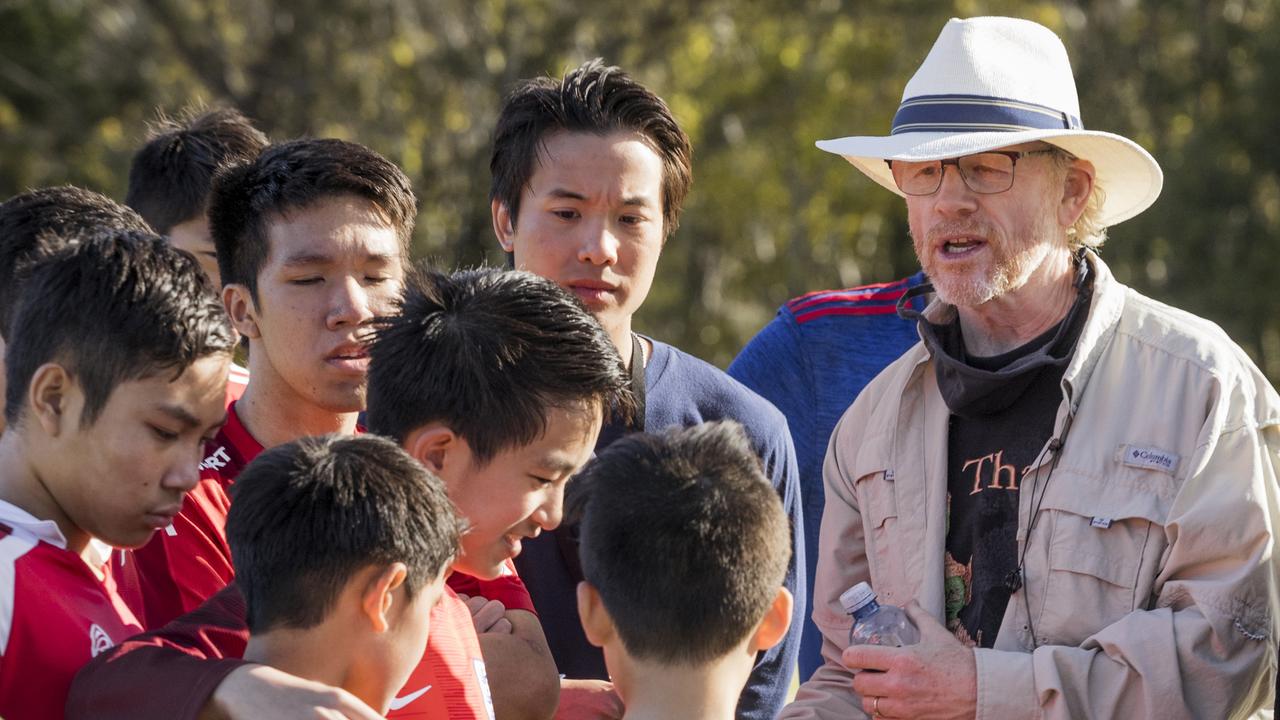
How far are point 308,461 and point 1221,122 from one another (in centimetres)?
1972

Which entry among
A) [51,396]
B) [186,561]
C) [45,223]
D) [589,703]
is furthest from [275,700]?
[45,223]

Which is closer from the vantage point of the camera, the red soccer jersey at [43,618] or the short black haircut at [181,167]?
the red soccer jersey at [43,618]

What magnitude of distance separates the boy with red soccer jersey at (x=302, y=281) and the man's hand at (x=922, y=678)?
1348mm

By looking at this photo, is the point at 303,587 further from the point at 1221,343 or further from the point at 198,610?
the point at 1221,343

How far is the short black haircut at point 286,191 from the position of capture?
12.1ft

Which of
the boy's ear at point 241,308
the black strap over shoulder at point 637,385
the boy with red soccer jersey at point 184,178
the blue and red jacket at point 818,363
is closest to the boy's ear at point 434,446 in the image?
the boy's ear at point 241,308

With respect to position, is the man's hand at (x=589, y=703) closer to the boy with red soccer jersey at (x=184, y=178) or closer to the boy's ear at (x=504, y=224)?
the boy's ear at (x=504, y=224)

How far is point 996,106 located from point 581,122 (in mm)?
1127

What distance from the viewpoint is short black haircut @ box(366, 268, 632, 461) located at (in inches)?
123

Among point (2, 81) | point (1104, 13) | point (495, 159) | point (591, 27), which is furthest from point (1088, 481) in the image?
point (1104, 13)

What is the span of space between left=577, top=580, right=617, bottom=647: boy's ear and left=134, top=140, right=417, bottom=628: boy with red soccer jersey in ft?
3.16

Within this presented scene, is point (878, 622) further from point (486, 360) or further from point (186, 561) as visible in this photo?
point (186, 561)

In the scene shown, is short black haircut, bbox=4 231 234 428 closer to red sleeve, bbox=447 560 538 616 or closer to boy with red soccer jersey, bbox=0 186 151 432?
boy with red soccer jersey, bbox=0 186 151 432

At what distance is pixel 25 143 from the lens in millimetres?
20109
